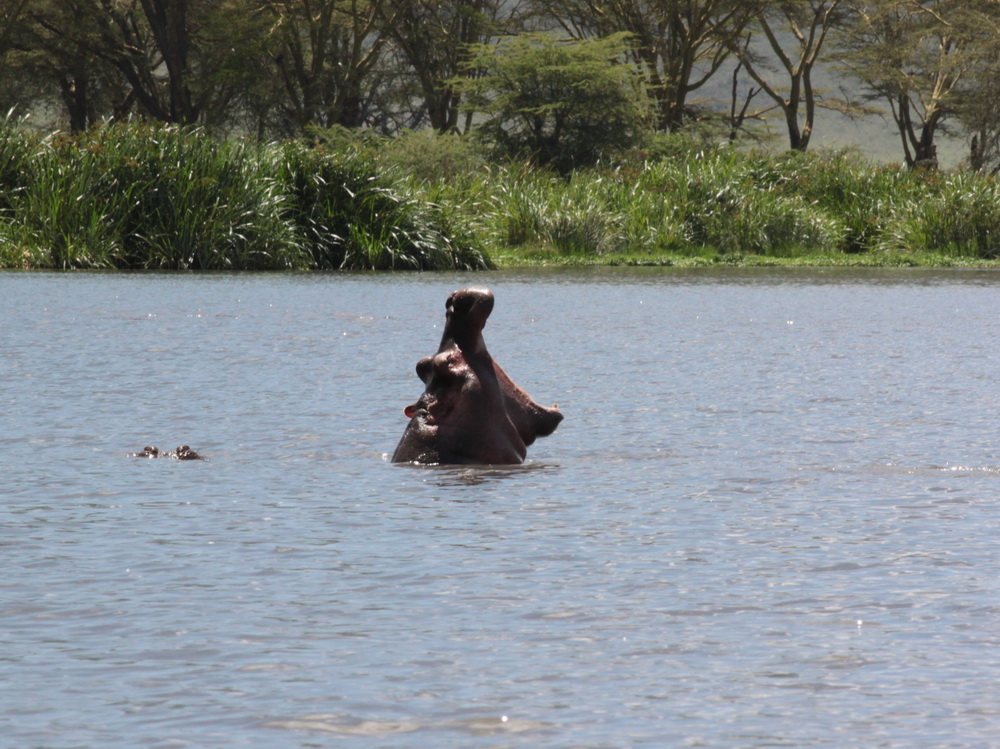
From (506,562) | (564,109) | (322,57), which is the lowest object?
(506,562)

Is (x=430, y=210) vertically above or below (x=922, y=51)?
below

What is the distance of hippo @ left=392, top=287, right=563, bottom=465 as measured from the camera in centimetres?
673

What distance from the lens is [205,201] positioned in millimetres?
23062

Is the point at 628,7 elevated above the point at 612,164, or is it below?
above

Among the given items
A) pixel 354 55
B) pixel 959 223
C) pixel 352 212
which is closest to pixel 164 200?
pixel 352 212

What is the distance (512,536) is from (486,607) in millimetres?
1002

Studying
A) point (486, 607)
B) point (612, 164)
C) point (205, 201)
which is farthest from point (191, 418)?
point (612, 164)

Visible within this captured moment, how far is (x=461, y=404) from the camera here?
680 centimetres

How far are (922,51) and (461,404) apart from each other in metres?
60.9

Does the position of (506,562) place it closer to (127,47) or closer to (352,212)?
(352,212)

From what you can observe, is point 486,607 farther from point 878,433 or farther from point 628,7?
point 628,7

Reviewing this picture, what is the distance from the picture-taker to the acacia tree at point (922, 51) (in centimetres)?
5594

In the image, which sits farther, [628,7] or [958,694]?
[628,7]

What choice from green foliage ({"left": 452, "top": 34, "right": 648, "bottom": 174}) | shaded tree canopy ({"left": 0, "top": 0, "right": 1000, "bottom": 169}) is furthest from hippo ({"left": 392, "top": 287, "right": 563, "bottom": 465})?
shaded tree canopy ({"left": 0, "top": 0, "right": 1000, "bottom": 169})
